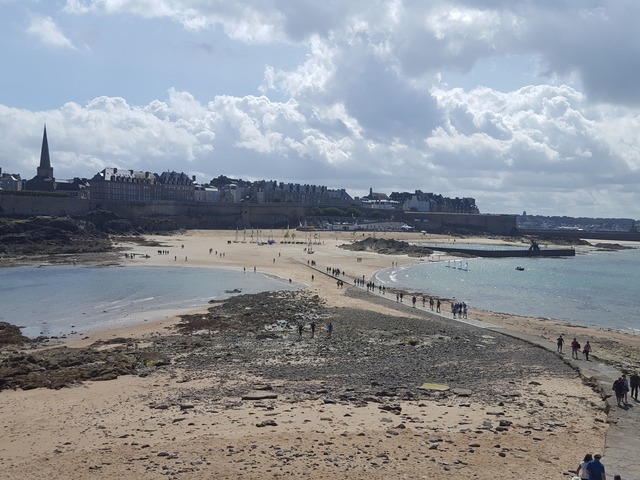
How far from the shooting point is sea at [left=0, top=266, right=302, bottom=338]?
1288 inches

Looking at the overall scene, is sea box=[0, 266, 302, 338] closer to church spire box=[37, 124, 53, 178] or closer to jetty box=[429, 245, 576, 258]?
jetty box=[429, 245, 576, 258]

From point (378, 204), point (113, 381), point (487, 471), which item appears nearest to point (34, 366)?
point (113, 381)

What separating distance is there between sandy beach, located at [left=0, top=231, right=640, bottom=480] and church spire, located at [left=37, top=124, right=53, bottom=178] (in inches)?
4598

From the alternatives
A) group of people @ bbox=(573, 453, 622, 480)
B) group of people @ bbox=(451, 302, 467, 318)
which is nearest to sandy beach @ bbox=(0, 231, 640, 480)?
group of people @ bbox=(573, 453, 622, 480)

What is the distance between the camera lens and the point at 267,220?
440 ft

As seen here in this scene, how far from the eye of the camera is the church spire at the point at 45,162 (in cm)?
13138

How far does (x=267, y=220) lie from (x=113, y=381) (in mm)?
A: 115278

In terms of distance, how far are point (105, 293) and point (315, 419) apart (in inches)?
1238

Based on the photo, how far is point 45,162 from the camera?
13262 cm

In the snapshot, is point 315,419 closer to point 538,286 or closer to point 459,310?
point 459,310

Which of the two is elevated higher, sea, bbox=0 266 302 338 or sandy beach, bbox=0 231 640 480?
sandy beach, bbox=0 231 640 480

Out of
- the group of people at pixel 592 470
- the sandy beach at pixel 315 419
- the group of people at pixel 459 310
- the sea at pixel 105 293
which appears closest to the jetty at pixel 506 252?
the sea at pixel 105 293

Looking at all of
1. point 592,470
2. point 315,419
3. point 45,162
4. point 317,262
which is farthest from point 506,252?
point 45,162

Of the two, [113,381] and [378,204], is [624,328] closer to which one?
[113,381]
